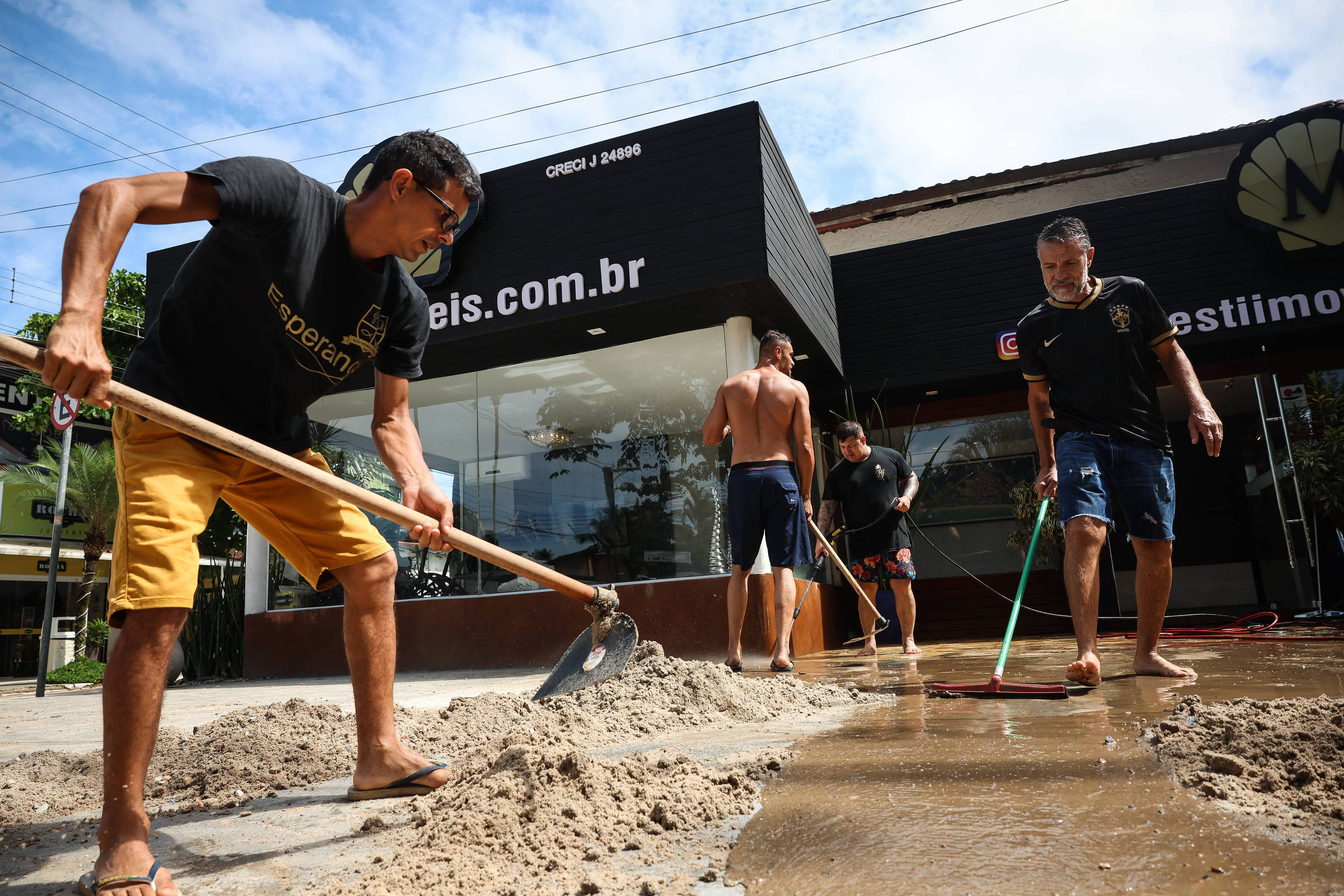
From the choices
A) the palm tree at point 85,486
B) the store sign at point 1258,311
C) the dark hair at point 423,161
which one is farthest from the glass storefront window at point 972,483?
the palm tree at point 85,486

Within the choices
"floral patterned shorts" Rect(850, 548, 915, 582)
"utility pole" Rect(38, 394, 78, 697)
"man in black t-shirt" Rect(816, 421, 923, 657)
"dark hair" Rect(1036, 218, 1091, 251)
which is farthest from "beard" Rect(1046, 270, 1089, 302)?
"utility pole" Rect(38, 394, 78, 697)

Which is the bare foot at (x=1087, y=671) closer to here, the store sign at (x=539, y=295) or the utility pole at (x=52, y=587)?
the store sign at (x=539, y=295)

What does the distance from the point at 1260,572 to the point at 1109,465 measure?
8.44m

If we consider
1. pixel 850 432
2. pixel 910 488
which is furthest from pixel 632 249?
pixel 910 488

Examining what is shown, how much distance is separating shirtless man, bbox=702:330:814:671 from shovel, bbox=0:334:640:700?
5.14 ft

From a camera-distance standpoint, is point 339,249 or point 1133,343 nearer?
point 339,249

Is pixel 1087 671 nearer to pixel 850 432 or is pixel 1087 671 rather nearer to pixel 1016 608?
pixel 1016 608

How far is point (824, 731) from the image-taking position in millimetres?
2312

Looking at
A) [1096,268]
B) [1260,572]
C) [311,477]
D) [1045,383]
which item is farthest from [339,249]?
[1260,572]

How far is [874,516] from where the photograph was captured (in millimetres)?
6102

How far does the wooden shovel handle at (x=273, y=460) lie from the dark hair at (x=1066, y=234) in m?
2.42

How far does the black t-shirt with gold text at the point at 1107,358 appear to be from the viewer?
10.6 ft

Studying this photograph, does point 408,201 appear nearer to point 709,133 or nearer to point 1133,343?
point 1133,343

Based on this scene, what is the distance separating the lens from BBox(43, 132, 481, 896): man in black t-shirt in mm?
1459
